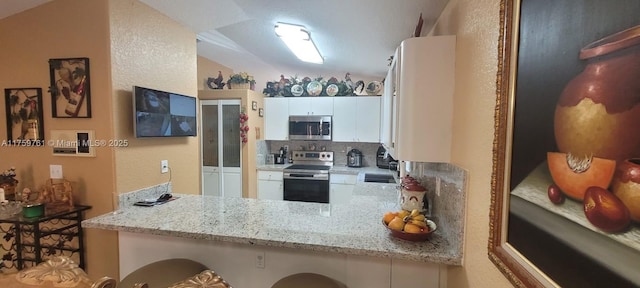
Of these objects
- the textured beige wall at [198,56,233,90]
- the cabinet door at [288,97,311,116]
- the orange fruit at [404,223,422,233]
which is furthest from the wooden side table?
the cabinet door at [288,97,311,116]

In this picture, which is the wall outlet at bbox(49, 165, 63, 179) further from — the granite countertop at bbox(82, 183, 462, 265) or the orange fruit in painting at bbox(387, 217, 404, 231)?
the orange fruit in painting at bbox(387, 217, 404, 231)

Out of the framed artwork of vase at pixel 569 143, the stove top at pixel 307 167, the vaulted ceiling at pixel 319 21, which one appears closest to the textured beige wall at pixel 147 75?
the vaulted ceiling at pixel 319 21

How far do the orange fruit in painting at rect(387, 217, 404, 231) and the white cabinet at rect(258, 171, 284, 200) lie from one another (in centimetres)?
291

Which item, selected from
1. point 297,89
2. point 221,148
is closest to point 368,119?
point 297,89

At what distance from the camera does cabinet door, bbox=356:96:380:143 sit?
413 centimetres

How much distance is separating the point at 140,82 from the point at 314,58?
2.12 metres

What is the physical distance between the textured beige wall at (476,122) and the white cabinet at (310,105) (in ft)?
9.77

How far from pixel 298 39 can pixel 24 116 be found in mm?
2340

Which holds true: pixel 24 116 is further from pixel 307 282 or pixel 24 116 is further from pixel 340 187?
pixel 340 187

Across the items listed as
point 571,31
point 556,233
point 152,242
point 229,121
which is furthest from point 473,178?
point 229,121

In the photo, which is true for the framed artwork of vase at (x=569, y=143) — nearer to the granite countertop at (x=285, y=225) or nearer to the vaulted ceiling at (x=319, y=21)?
the granite countertop at (x=285, y=225)

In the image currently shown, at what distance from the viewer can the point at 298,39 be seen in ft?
9.22

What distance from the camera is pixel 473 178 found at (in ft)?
3.52

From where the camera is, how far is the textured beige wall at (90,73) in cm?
189
